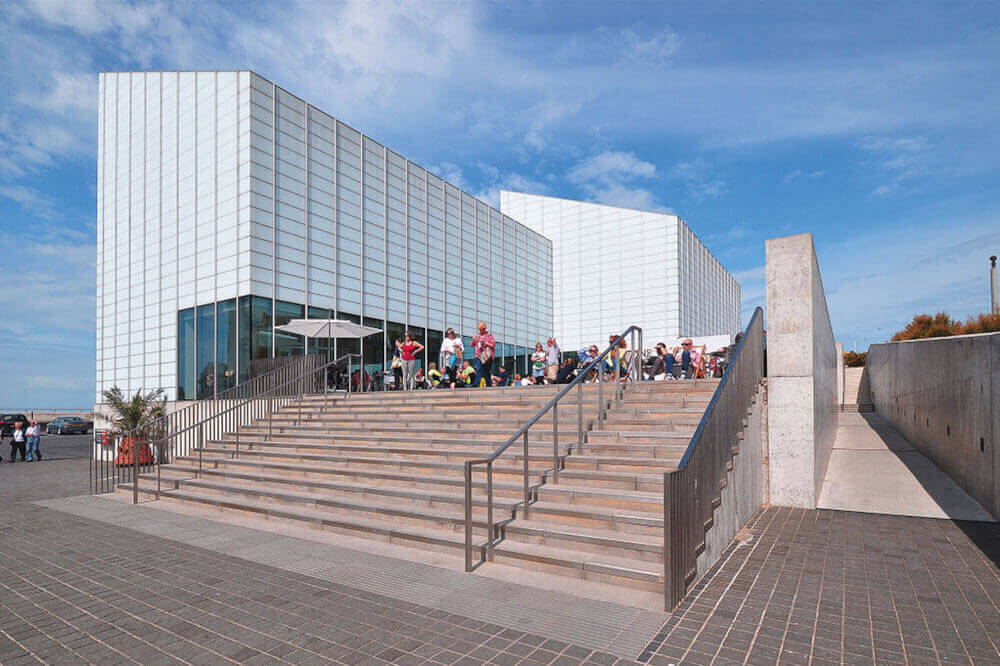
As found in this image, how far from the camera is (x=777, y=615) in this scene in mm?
4598

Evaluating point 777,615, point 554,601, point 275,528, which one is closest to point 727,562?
point 777,615

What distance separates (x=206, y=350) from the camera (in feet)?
63.4

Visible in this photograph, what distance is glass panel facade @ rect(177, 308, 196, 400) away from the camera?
19.7 metres

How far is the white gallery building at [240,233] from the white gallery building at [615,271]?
37.8ft

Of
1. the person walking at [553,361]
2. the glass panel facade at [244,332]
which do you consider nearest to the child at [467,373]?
the person walking at [553,361]

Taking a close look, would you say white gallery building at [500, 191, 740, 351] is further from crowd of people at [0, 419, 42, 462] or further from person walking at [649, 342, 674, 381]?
crowd of people at [0, 419, 42, 462]

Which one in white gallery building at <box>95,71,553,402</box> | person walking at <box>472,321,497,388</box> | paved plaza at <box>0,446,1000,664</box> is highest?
white gallery building at <box>95,71,553,402</box>

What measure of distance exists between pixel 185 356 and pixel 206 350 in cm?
126

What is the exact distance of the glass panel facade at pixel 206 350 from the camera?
19031mm

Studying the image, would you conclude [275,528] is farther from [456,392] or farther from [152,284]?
[152,284]

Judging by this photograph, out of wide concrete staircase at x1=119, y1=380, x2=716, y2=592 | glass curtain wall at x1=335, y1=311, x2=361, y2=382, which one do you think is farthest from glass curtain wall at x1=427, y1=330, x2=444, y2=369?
wide concrete staircase at x1=119, y1=380, x2=716, y2=592

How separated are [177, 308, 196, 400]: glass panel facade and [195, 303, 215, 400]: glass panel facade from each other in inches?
14.8

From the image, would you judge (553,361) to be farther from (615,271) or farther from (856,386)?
(615,271)

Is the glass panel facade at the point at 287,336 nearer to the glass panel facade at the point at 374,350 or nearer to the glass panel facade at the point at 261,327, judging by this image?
the glass panel facade at the point at 261,327
